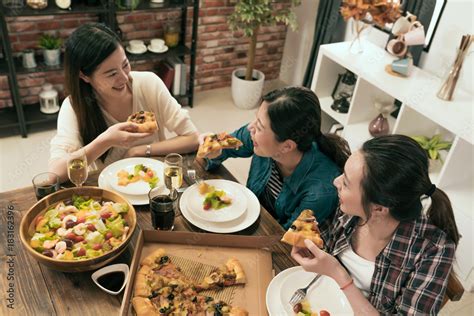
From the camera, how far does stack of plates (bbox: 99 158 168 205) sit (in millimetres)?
1795

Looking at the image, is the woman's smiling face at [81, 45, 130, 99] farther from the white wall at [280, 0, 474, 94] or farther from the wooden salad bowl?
the white wall at [280, 0, 474, 94]

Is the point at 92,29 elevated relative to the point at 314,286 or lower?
elevated

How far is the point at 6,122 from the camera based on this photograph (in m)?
3.61

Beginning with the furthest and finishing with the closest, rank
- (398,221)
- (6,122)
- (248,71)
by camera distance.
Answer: (248,71), (6,122), (398,221)

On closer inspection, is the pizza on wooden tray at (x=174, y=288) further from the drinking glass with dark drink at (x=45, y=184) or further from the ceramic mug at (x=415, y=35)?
the ceramic mug at (x=415, y=35)

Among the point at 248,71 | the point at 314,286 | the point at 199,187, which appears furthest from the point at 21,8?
the point at 314,286

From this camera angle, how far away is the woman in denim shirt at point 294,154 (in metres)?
1.82

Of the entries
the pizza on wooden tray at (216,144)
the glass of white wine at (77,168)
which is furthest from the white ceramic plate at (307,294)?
the glass of white wine at (77,168)

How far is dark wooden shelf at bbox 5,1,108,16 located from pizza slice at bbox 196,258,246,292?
2.61 meters

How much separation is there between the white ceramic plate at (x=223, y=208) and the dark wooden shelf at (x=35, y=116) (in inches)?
91.4

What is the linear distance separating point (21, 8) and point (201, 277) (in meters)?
2.71

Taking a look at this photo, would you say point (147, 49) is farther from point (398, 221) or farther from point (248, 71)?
point (398, 221)

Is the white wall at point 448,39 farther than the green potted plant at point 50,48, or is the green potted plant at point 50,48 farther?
the green potted plant at point 50,48

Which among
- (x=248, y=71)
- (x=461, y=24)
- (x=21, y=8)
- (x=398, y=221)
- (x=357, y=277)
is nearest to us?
(x=398, y=221)
